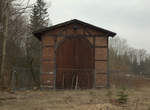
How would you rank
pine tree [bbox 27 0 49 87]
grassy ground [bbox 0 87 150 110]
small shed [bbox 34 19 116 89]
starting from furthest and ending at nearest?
pine tree [bbox 27 0 49 87] → small shed [bbox 34 19 116 89] → grassy ground [bbox 0 87 150 110]

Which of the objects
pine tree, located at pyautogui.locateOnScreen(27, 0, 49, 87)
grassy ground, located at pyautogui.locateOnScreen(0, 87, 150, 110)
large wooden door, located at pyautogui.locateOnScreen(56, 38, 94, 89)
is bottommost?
grassy ground, located at pyautogui.locateOnScreen(0, 87, 150, 110)

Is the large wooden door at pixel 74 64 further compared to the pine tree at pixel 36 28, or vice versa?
the pine tree at pixel 36 28

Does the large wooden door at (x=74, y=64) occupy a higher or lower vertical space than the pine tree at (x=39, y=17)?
lower

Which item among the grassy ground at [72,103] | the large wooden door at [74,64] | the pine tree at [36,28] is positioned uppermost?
the pine tree at [36,28]

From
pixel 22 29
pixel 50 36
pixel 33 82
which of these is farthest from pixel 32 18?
pixel 50 36

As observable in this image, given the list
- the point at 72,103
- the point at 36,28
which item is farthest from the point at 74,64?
the point at 36,28

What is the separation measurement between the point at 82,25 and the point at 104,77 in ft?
15.0

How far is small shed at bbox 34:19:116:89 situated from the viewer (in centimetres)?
1678

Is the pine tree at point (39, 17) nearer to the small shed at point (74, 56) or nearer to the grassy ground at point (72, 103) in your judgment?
the small shed at point (74, 56)

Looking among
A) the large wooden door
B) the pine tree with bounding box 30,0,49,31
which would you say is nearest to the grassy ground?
the large wooden door

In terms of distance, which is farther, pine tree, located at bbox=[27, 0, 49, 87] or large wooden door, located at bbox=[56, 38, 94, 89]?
pine tree, located at bbox=[27, 0, 49, 87]

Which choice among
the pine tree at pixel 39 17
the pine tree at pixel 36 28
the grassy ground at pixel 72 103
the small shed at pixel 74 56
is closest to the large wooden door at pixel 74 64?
the small shed at pixel 74 56

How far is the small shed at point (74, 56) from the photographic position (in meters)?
16.8

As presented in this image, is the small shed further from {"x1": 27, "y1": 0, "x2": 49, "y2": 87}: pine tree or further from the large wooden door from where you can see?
{"x1": 27, "y1": 0, "x2": 49, "y2": 87}: pine tree
